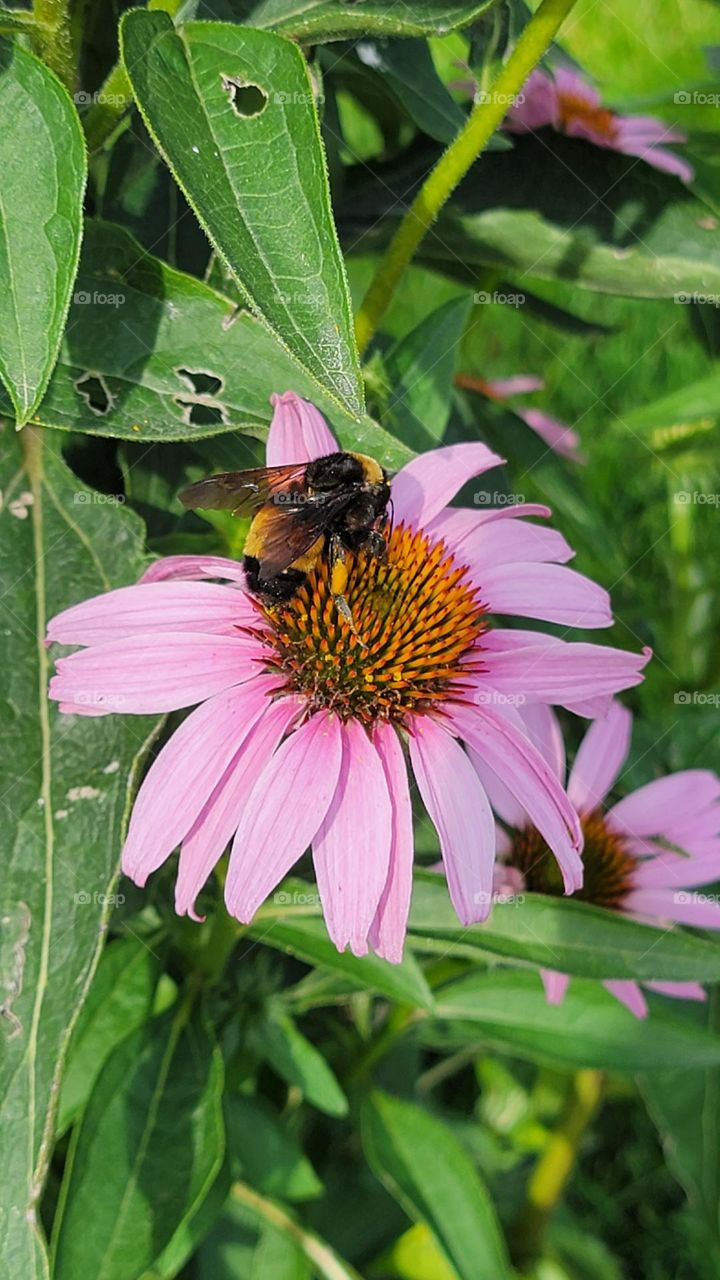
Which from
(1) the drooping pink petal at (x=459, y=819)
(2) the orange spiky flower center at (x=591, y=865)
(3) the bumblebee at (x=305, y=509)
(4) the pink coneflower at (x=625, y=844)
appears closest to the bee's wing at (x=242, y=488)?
(3) the bumblebee at (x=305, y=509)

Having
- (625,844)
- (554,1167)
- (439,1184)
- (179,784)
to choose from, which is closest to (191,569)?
(179,784)

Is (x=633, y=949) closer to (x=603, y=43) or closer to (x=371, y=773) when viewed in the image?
(x=371, y=773)

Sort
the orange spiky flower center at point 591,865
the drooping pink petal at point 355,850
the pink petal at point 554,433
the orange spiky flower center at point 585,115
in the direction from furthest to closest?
1. the pink petal at point 554,433
2. the orange spiky flower center at point 585,115
3. the orange spiky flower center at point 591,865
4. the drooping pink petal at point 355,850

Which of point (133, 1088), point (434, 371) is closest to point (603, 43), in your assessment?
point (434, 371)

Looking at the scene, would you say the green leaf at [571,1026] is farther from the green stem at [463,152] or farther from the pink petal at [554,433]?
the pink petal at [554,433]

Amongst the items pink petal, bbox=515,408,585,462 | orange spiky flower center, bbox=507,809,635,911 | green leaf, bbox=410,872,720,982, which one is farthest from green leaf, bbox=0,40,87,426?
pink petal, bbox=515,408,585,462

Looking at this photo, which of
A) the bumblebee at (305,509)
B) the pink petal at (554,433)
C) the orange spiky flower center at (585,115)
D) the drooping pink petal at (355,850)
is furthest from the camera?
the pink petal at (554,433)

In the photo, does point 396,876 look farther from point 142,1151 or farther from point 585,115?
point 585,115
